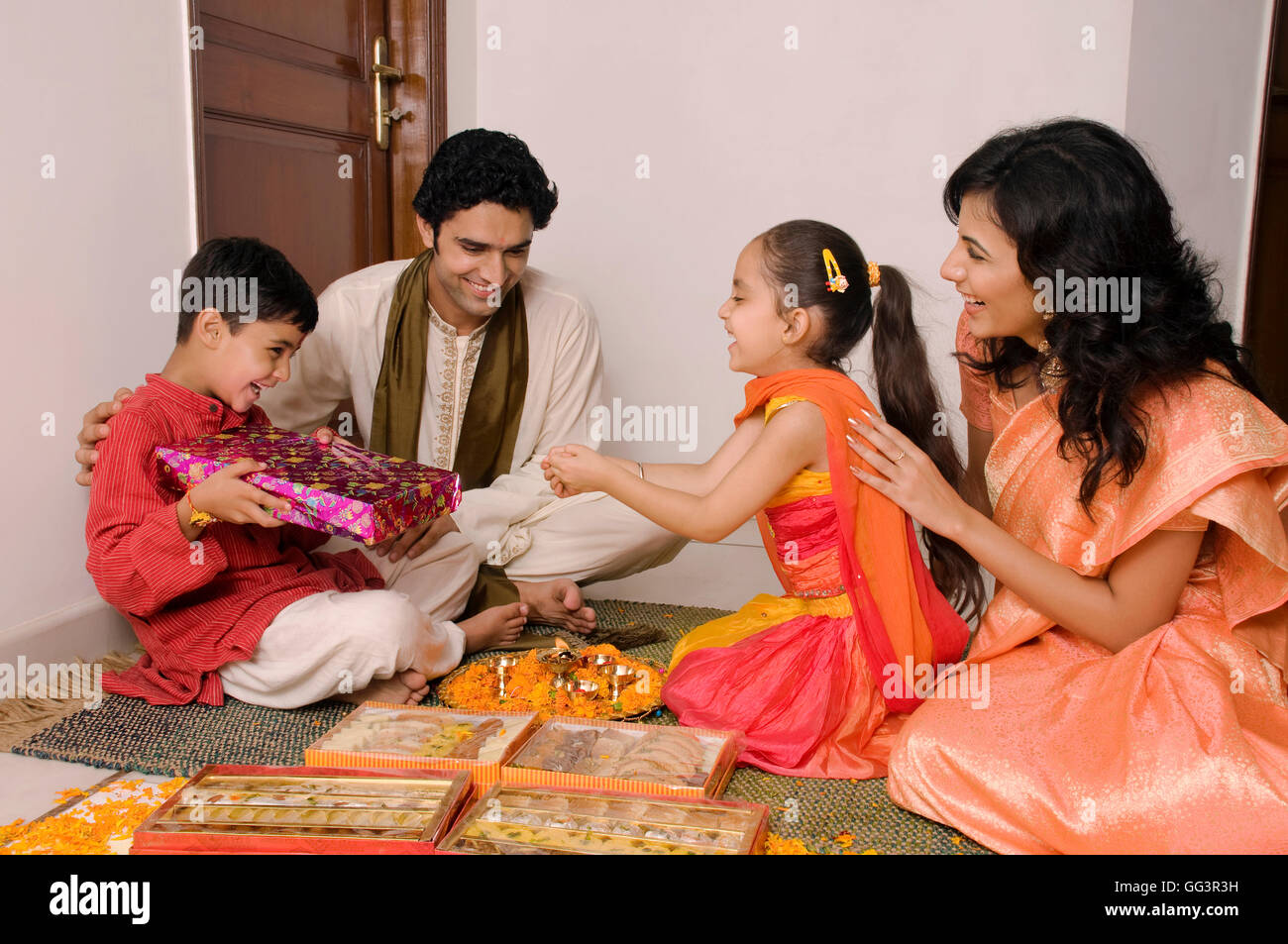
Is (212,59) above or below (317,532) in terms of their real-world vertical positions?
→ above

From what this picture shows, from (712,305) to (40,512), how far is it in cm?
235

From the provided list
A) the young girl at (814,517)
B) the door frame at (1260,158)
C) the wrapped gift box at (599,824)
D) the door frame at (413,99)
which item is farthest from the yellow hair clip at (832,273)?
the door frame at (1260,158)

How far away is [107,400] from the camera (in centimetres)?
239

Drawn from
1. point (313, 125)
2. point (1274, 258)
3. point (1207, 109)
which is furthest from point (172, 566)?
point (1274, 258)

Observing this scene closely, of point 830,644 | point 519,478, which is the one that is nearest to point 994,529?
point 830,644

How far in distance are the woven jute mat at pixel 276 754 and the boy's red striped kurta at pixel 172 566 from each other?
0.26ft

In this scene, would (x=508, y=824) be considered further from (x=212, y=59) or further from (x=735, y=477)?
(x=212, y=59)

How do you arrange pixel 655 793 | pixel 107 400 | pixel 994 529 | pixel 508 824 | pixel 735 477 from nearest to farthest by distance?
pixel 508 824, pixel 655 793, pixel 994 529, pixel 735 477, pixel 107 400

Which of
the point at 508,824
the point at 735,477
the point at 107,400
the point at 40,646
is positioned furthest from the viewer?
the point at 107,400

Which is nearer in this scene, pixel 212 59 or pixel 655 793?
pixel 655 793

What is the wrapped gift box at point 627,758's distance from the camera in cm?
166

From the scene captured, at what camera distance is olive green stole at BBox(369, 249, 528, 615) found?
106 inches

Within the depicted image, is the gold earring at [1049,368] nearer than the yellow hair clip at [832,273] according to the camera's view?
Yes

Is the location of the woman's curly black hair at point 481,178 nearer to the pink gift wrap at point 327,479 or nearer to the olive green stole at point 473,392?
the olive green stole at point 473,392
